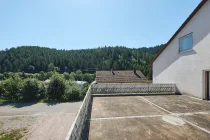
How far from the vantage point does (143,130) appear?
3.78 metres

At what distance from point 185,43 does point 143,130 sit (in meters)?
7.52

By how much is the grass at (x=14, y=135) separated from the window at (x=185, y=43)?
12.7 m

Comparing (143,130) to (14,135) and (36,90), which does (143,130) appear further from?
(36,90)

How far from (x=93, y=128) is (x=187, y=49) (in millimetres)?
7994

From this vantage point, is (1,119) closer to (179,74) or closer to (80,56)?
(179,74)

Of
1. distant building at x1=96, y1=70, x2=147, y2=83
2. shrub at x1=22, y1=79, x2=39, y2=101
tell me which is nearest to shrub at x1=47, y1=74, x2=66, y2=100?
shrub at x1=22, y1=79, x2=39, y2=101

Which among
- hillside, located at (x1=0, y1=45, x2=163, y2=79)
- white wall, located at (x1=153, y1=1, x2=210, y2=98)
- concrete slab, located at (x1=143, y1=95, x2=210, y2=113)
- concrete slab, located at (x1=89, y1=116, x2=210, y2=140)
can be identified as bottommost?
concrete slab, located at (x1=89, y1=116, x2=210, y2=140)

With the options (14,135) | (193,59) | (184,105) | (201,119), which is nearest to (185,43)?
(193,59)

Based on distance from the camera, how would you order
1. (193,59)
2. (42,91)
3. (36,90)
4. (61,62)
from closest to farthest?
1. (193,59)
2. (36,90)
3. (42,91)
4. (61,62)

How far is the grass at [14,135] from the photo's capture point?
9.15 metres

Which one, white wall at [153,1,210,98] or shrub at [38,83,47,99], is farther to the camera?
shrub at [38,83,47,99]

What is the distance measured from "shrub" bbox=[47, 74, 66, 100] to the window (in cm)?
1914

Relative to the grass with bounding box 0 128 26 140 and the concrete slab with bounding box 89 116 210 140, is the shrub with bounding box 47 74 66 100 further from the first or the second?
the concrete slab with bounding box 89 116 210 140

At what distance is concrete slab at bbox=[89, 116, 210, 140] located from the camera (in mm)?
3378
